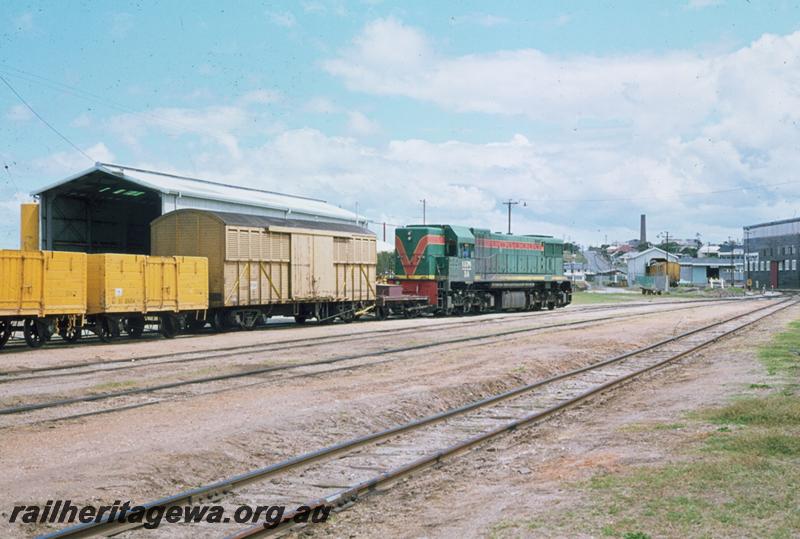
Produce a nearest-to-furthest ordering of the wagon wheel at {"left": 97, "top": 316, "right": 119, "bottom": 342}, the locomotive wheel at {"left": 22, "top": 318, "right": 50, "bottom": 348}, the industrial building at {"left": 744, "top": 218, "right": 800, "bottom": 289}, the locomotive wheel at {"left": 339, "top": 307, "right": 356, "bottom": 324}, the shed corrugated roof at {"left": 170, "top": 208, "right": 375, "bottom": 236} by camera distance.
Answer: the locomotive wheel at {"left": 22, "top": 318, "right": 50, "bottom": 348}
the wagon wheel at {"left": 97, "top": 316, "right": 119, "bottom": 342}
the shed corrugated roof at {"left": 170, "top": 208, "right": 375, "bottom": 236}
the locomotive wheel at {"left": 339, "top": 307, "right": 356, "bottom": 324}
the industrial building at {"left": 744, "top": 218, "right": 800, "bottom": 289}

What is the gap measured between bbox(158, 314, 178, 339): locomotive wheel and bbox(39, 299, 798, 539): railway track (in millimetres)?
13230

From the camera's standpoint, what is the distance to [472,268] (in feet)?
121

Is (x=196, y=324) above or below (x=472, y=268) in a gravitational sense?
below

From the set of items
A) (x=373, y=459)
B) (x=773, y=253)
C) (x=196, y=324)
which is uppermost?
(x=773, y=253)

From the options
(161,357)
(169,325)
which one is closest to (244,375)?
(161,357)

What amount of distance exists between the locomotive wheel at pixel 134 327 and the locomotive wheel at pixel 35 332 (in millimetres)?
2757

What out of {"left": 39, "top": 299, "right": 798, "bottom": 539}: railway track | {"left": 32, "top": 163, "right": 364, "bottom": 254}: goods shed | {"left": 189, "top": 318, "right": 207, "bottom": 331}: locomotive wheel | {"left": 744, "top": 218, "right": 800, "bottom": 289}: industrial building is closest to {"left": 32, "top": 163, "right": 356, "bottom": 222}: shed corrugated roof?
{"left": 32, "top": 163, "right": 364, "bottom": 254}: goods shed

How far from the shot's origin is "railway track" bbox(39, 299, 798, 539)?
22.8 ft

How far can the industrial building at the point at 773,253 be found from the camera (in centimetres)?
10200

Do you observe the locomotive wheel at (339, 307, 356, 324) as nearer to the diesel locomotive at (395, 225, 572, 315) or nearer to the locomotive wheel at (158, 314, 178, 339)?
the diesel locomotive at (395, 225, 572, 315)

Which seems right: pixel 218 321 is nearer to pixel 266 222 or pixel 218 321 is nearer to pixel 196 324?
pixel 196 324

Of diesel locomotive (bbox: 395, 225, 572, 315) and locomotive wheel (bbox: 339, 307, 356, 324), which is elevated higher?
diesel locomotive (bbox: 395, 225, 572, 315)

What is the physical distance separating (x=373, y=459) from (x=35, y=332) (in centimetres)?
1517

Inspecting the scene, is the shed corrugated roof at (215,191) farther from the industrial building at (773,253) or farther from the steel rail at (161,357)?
the industrial building at (773,253)
